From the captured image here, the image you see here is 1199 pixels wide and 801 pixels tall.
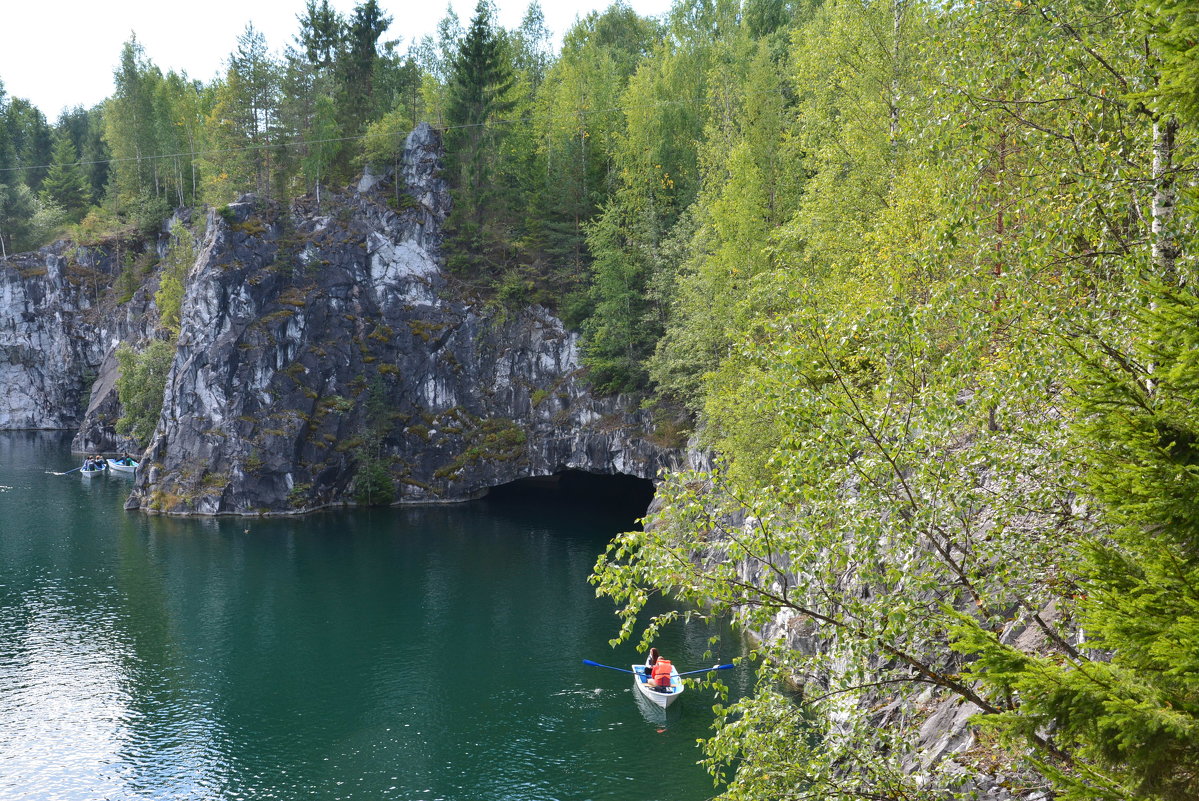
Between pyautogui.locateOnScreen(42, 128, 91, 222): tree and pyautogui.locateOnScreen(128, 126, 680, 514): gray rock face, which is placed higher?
pyautogui.locateOnScreen(42, 128, 91, 222): tree

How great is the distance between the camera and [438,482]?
6231 centimetres

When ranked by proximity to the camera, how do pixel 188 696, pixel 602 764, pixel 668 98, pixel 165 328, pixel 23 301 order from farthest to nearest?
pixel 23 301 → pixel 165 328 → pixel 668 98 → pixel 188 696 → pixel 602 764

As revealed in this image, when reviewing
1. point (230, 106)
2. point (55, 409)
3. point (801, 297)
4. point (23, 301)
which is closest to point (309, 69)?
point (230, 106)

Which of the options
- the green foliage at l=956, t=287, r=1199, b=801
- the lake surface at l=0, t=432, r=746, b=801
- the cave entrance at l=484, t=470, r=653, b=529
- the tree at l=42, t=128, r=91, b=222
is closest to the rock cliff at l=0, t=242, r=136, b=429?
the tree at l=42, t=128, r=91, b=222

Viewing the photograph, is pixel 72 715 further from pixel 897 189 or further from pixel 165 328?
pixel 165 328

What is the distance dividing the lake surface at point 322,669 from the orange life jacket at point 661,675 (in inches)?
43.7

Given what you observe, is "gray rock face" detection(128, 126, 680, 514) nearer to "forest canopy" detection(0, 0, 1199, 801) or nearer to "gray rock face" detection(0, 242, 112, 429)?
"gray rock face" detection(0, 242, 112, 429)

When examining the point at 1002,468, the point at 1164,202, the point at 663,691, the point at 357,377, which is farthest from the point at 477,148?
the point at 1164,202

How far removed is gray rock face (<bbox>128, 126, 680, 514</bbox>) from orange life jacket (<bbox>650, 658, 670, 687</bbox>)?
27722mm

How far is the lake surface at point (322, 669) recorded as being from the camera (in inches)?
985

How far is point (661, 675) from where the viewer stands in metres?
28.8

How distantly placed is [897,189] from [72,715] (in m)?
31.7

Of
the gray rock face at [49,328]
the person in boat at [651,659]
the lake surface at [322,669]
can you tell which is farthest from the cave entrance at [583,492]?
the gray rock face at [49,328]

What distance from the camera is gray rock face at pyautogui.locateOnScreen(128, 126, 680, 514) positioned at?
58.7m
